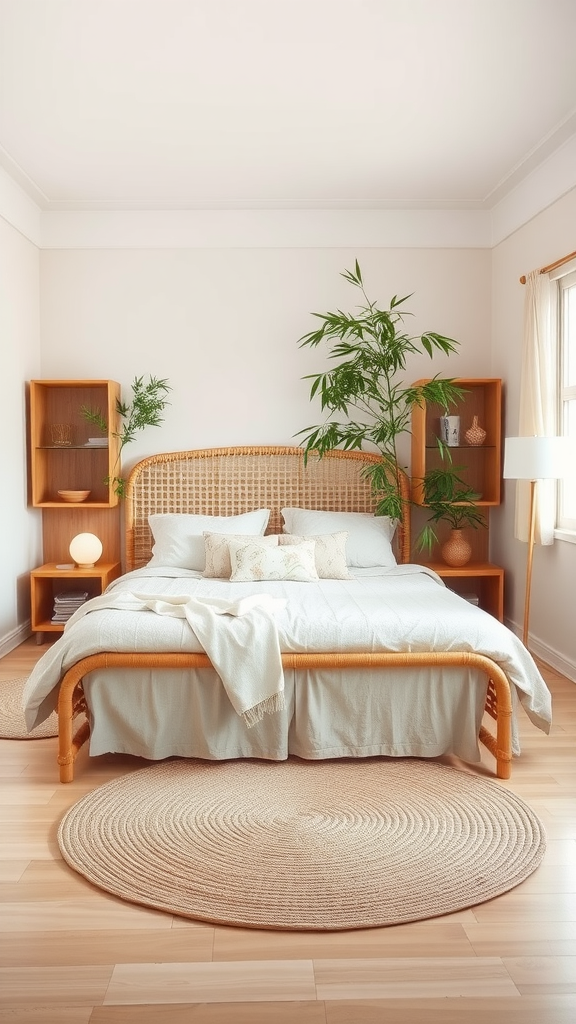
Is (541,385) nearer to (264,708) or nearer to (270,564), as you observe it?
(270,564)

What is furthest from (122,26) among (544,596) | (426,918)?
(544,596)

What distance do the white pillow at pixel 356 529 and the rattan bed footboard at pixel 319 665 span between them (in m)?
1.72

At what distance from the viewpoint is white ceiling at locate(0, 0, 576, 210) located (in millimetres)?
3018

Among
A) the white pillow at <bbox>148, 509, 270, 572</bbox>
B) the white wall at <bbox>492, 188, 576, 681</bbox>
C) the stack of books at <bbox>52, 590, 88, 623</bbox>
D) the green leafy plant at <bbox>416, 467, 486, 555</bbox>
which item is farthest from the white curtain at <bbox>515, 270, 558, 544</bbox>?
the stack of books at <bbox>52, 590, 88, 623</bbox>

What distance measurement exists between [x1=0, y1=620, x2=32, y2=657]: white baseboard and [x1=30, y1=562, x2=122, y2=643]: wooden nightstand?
0.24ft

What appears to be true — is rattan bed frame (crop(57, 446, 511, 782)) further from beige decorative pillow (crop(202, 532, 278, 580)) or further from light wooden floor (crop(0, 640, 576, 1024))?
light wooden floor (crop(0, 640, 576, 1024))

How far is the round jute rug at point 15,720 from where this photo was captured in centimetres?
349

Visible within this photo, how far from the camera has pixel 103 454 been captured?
5336mm

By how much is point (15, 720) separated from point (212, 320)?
2.87 metres

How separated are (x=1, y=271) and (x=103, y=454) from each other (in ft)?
4.28

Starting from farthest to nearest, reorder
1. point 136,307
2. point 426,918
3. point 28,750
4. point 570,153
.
→ point 136,307 → point 570,153 → point 28,750 → point 426,918

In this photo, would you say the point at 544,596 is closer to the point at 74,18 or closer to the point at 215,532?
the point at 215,532

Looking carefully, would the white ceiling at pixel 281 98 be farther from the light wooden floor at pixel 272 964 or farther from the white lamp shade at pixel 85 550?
the light wooden floor at pixel 272 964

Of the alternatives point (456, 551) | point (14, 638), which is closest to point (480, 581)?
point (456, 551)
